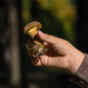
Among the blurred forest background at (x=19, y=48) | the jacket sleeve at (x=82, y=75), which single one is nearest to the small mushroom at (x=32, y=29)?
the jacket sleeve at (x=82, y=75)

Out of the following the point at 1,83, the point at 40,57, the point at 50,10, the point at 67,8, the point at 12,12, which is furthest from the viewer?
the point at 67,8

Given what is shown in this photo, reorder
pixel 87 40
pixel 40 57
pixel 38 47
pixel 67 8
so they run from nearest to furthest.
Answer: pixel 38 47
pixel 40 57
pixel 87 40
pixel 67 8

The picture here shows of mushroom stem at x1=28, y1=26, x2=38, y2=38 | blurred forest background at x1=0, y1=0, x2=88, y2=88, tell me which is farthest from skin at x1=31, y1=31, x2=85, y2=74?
blurred forest background at x1=0, y1=0, x2=88, y2=88

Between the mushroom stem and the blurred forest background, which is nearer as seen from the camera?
the mushroom stem

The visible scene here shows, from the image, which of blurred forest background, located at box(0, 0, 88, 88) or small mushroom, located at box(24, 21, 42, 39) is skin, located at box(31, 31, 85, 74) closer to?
small mushroom, located at box(24, 21, 42, 39)

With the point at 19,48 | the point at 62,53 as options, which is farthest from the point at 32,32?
the point at 19,48

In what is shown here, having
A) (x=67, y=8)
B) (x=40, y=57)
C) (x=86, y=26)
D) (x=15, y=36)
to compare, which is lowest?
(x=67, y=8)

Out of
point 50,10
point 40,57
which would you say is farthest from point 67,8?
point 40,57

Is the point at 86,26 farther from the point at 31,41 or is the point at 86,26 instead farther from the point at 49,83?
the point at 31,41

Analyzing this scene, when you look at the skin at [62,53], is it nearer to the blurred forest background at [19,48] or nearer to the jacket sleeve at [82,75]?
the jacket sleeve at [82,75]
